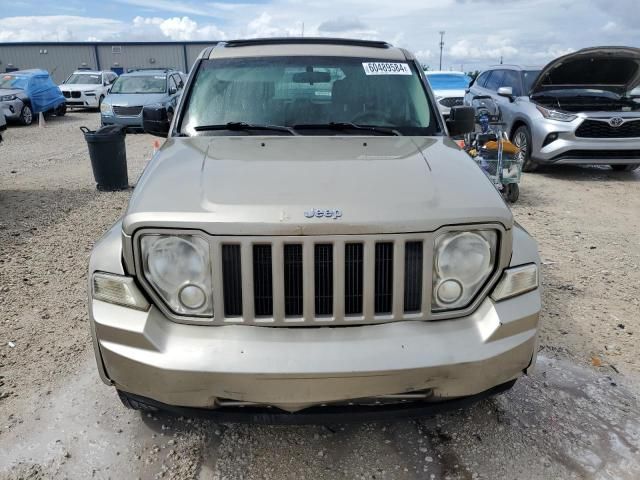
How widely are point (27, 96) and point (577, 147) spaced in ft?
53.8

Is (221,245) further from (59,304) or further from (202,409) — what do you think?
(59,304)

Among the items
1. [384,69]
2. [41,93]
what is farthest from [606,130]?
[41,93]

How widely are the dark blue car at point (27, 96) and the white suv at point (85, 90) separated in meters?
2.41

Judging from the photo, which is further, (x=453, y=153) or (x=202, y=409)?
(x=453, y=153)

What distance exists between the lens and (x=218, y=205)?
2227 mm

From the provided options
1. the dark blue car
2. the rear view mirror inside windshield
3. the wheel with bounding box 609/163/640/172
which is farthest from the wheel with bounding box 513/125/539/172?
the dark blue car

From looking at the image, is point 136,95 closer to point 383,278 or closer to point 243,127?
point 243,127

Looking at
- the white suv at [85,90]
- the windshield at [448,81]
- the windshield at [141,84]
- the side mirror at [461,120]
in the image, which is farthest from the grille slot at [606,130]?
the white suv at [85,90]

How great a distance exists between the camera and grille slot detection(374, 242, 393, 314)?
2207 mm

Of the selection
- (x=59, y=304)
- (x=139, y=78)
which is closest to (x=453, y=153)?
(x=59, y=304)

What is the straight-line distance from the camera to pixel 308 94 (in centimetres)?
356

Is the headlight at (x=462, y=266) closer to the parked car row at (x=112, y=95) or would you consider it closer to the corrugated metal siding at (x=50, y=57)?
the parked car row at (x=112, y=95)

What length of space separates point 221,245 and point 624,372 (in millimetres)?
2747

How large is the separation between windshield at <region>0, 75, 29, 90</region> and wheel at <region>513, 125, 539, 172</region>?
15688 mm
